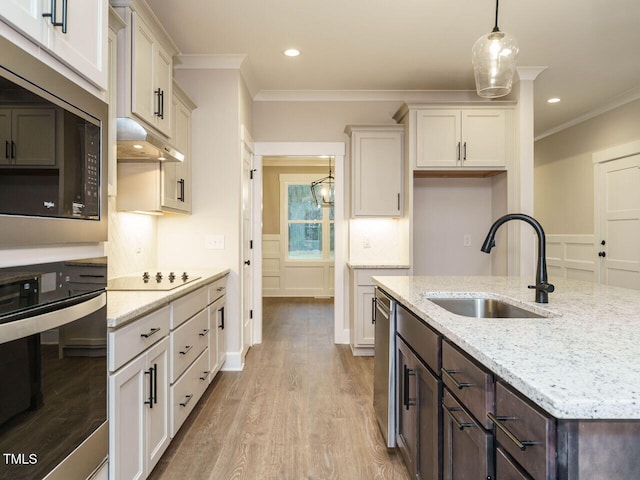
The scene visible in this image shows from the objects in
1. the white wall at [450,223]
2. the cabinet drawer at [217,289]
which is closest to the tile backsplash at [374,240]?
the white wall at [450,223]

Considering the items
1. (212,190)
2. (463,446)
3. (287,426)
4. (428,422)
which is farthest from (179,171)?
(463,446)

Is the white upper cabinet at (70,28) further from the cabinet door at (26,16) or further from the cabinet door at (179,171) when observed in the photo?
the cabinet door at (179,171)

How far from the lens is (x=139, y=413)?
1.79 metres

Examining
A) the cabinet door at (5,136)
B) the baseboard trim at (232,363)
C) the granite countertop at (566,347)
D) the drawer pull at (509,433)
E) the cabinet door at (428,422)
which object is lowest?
the baseboard trim at (232,363)

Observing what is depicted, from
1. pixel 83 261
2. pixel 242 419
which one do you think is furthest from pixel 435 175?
pixel 83 261

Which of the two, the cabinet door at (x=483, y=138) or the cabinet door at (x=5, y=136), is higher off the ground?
the cabinet door at (x=483, y=138)

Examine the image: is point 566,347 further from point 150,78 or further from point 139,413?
point 150,78

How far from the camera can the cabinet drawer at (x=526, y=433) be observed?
79cm

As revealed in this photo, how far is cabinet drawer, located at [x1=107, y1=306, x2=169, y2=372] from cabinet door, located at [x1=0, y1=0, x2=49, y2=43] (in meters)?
0.98

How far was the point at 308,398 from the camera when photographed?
3.06 m

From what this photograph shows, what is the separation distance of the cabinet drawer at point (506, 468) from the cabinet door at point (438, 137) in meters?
3.23

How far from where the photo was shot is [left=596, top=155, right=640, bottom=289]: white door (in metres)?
4.63

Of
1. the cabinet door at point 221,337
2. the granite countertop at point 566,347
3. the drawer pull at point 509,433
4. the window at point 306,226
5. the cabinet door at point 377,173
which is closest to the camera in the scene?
the granite countertop at point 566,347

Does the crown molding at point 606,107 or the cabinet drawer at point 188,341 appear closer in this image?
the cabinet drawer at point 188,341
